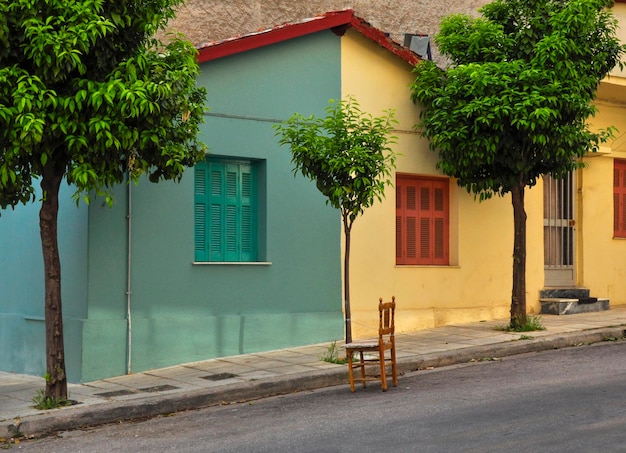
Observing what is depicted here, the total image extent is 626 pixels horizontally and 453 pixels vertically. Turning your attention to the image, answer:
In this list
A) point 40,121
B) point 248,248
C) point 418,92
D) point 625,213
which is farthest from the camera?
point 625,213

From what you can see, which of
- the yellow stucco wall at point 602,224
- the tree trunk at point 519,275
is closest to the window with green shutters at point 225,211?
the tree trunk at point 519,275

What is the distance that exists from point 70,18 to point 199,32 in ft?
26.6

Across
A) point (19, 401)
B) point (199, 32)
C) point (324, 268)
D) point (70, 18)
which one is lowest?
point (19, 401)

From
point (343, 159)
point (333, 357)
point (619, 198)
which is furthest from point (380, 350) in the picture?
point (619, 198)

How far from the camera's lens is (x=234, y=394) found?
10.7 m

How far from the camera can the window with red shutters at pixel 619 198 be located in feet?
59.6

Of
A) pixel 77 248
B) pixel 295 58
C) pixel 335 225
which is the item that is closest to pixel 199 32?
pixel 295 58

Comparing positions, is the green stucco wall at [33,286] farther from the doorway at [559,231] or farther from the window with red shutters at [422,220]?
the doorway at [559,231]

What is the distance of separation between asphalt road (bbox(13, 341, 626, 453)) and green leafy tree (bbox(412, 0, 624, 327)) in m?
3.49

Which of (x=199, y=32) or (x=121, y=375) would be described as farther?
(x=199, y=32)

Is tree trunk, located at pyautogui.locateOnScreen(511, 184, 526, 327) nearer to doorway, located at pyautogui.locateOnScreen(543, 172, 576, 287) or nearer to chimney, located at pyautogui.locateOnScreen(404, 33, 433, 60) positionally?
doorway, located at pyautogui.locateOnScreen(543, 172, 576, 287)

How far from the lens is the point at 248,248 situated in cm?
1353

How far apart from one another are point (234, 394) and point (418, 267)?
4962mm

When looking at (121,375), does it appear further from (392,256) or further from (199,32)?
(199,32)
